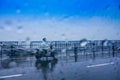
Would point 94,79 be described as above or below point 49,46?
below

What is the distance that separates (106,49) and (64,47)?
4.73 metres

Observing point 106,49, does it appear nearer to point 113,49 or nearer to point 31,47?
point 113,49

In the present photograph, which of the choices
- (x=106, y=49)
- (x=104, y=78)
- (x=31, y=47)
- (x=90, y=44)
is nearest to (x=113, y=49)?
(x=106, y=49)

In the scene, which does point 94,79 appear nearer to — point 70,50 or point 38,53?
point 38,53

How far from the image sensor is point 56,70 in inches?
378

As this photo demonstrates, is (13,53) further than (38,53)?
Yes

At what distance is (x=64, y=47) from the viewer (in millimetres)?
15016

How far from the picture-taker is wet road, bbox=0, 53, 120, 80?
760 centimetres

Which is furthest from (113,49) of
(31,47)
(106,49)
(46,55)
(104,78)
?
(104,78)

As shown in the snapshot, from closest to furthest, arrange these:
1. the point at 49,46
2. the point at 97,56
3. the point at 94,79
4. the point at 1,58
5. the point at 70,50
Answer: the point at 94,79
the point at 49,46
the point at 1,58
the point at 70,50
the point at 97,56

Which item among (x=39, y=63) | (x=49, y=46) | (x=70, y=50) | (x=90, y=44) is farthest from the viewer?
(x=90, y=44)

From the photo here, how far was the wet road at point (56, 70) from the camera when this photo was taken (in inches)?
299

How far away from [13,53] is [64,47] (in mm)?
3427

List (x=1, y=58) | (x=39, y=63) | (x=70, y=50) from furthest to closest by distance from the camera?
1. (x=70, y=50)
2. (x=1, y=58)
3. (x=39, y=63)
